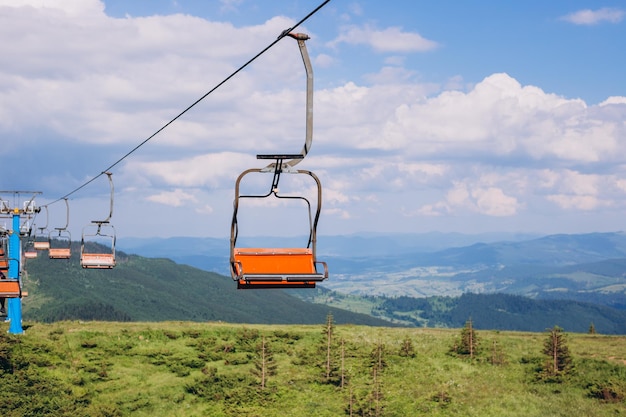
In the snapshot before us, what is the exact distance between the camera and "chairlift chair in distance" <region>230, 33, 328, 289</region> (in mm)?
14242

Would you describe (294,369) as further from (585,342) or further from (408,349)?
(585,342)

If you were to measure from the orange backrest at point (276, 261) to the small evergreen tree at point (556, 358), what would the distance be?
43.7m

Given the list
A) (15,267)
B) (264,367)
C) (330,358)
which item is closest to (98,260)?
(15,267)

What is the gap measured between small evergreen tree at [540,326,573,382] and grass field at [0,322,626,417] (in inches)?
31.1

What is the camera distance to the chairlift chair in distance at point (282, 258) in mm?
14242

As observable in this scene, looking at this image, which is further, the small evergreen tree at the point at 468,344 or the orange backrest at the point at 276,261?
the small evergreen tree at the point at 468,344

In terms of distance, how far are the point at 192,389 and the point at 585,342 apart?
3698 centimetres

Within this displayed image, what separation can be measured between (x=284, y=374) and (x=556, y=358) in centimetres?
2253

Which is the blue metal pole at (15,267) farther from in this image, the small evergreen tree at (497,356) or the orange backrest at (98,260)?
the small evergreen tree at (497,356)

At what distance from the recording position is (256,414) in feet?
160

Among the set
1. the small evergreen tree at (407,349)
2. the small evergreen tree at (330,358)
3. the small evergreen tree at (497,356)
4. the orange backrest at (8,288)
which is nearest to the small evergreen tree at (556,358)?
the small evergreen tree at (497,356)

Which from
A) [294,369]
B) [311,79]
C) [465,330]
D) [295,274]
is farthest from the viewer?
[465,330]

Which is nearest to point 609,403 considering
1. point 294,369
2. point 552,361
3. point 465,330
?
point 552,361

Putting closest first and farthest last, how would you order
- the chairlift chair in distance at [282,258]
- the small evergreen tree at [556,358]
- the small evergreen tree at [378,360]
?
the chairlift chair in distance at [282,258] → the small evergreen tree at [556,358] → the small evergreen tree at [378,360]
